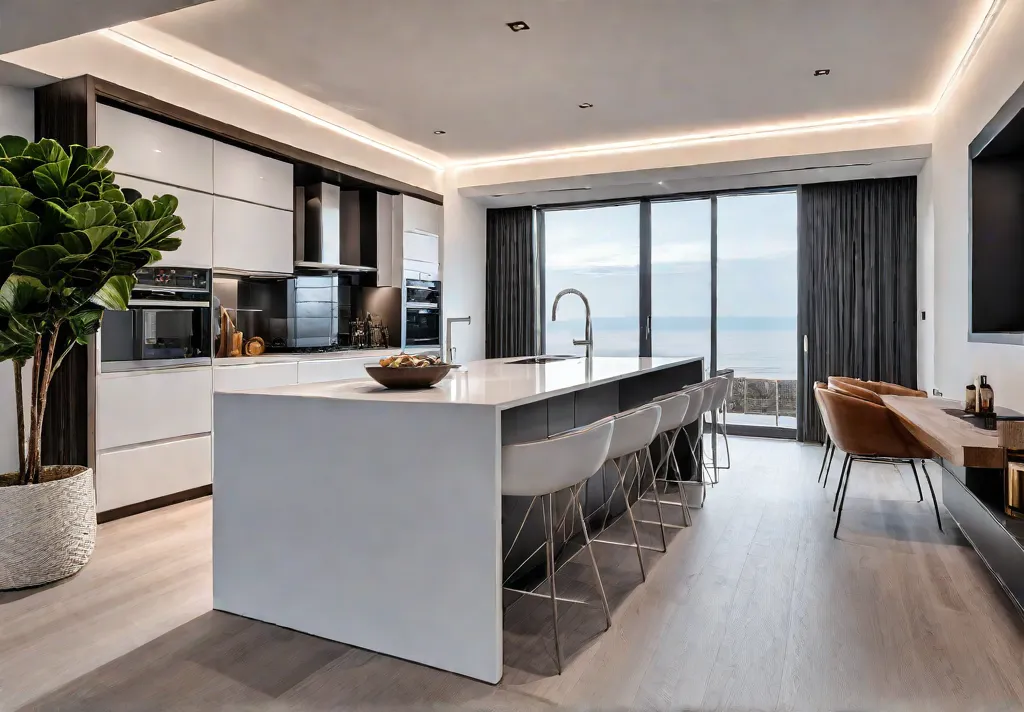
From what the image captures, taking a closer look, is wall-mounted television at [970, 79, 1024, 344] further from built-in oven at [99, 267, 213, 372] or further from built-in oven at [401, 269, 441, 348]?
built-in oven at [99, 267, 213, 372]

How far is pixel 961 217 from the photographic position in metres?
4.47

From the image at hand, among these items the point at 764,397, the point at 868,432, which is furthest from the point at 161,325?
the point at 764,397

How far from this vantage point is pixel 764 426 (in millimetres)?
7070

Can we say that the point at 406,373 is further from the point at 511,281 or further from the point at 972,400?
the point at 511,281

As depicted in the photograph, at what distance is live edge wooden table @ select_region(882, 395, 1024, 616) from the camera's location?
8.01 ft

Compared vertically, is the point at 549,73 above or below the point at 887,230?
above

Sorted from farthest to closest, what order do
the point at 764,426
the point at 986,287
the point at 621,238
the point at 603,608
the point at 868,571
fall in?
the point at 621,238, the point at 764,426, the point at 986,287, the point at 868,571, the point at 603,608

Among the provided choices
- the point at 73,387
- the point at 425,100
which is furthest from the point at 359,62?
the point at 73,387

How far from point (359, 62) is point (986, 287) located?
4033 mm

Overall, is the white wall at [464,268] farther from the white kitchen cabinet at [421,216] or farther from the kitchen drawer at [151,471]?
the kitchen drawer at [151,471]

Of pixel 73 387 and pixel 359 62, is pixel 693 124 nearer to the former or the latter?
pixel 359 62

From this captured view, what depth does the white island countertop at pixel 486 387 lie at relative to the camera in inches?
89.5

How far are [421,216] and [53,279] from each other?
13.7ft

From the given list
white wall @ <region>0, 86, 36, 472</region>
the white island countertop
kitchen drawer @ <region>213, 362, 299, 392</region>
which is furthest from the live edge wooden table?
white wall @ <region>0, 86, 36, 472</region>
